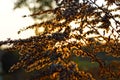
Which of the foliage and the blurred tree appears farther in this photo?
the blurred tree

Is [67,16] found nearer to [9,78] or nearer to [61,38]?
[61,38]

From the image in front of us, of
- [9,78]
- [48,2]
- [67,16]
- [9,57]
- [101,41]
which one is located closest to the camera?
[67,16]

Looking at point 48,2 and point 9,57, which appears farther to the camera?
point 9,57

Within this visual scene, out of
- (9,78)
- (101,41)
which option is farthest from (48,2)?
(101,41)

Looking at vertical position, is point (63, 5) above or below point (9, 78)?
above

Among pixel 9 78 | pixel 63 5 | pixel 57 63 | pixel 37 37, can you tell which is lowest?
pixel 9 78

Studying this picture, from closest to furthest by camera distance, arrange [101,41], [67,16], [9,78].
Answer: [67,16], [101,41], [9,78]

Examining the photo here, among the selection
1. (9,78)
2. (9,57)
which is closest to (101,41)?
(9,78)

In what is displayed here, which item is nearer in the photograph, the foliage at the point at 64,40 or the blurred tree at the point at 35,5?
the foliage at the point at 64,40

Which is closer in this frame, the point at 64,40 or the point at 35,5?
the point at 64,40
